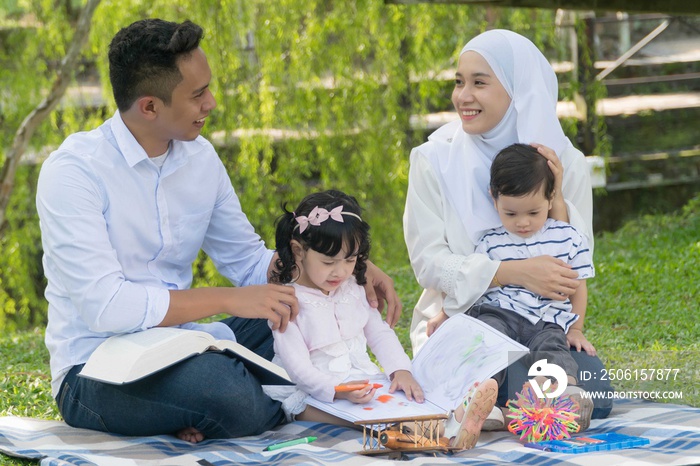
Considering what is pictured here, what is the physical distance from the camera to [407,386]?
3.31 meters

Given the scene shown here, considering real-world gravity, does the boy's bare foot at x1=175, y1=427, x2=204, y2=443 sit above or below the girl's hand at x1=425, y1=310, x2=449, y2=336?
below

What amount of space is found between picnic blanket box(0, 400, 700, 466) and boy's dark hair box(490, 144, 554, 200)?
814 mm

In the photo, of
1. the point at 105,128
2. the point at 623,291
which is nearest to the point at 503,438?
the point at 105,128

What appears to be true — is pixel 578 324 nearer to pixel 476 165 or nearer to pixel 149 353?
pixel 476 165

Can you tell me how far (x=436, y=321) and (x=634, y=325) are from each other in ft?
5.19

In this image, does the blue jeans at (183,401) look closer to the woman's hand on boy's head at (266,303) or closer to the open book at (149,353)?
the open book at (149,353)

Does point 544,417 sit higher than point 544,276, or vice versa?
point 544,276

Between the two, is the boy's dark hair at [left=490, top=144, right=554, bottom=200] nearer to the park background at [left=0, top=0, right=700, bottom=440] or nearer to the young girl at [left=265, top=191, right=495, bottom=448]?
the young girl at [left=265, top=191, right=495, bottom=448]

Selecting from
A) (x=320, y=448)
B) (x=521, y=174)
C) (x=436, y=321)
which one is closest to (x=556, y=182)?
(x=521, y=174)

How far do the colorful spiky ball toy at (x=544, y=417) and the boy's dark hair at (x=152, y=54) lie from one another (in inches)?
60.2

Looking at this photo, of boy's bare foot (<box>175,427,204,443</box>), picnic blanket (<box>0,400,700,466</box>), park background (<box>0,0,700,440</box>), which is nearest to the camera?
picnic blanket (<box>0,400,700,466</box>)

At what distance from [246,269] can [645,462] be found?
1.67 m

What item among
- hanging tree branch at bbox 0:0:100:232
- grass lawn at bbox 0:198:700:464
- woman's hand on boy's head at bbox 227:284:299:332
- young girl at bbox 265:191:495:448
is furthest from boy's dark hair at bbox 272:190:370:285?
hanging tree branch at bbox 0:0:100:232

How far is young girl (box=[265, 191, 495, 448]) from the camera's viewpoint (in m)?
3.27
